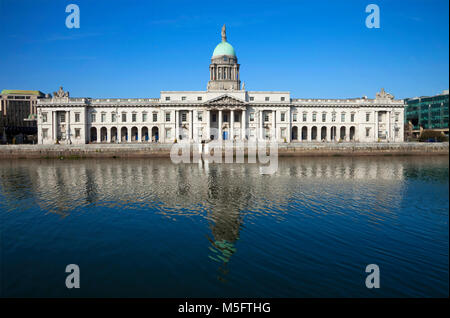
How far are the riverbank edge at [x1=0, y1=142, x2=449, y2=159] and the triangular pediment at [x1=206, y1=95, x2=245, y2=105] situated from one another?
17553 mm

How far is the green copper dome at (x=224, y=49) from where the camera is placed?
82000 mm

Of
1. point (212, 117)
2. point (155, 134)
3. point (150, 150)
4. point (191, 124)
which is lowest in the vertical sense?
point (150, 150)

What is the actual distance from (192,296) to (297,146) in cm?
5230

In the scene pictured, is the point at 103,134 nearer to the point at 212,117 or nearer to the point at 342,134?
the point at 212,117

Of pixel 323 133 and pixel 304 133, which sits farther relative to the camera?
pixel 323 133

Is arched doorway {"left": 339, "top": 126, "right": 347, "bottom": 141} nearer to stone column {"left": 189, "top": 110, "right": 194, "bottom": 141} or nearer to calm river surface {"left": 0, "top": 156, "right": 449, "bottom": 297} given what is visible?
stone column {"left": 189, "top": 110, "right": 194, "bottom": 141}

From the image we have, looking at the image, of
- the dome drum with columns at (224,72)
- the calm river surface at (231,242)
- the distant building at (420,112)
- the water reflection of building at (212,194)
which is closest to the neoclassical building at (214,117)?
the dome drum with columns at (224,72)

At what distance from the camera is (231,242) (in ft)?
42.1

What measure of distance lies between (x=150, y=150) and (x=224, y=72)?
115ft

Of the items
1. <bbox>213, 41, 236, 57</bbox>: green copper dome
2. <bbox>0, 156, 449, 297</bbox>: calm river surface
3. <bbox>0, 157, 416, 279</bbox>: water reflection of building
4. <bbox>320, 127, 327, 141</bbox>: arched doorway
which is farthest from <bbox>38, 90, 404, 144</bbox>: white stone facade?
<bbox>0, 156, 449, 297</bbox>: calm river surface

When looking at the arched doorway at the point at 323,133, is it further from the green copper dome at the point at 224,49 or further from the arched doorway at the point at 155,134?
the arched doorway at the point at 155,134

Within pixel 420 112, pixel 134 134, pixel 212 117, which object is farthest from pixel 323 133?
pixel 134 134
